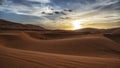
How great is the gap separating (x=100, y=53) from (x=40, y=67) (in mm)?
6156

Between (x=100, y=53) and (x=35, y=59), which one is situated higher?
(x=100, y=53)

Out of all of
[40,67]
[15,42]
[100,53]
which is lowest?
[40,67]

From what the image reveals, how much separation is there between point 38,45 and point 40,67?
6958mm

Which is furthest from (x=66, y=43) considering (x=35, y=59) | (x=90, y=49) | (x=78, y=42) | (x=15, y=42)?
(x=35, y=59)

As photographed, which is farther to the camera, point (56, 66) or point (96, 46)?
point (96, 46)

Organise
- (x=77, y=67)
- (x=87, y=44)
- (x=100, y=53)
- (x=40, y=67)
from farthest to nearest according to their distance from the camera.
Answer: (x=87, y=44), (x=100, y=53), (x=77, y=67), (x=40, y=67)

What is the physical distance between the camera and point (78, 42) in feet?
41.3

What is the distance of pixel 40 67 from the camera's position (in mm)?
5383

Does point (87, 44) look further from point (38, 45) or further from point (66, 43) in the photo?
point (38, 45)

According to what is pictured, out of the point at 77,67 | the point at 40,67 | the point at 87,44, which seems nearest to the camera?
the point at 40,67

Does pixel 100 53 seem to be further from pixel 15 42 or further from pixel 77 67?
pixel 77 67

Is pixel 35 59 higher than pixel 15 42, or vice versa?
pixel 15 42

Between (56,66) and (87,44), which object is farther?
(87,44)

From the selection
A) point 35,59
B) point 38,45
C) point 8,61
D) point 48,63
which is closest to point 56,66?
point 48,63
